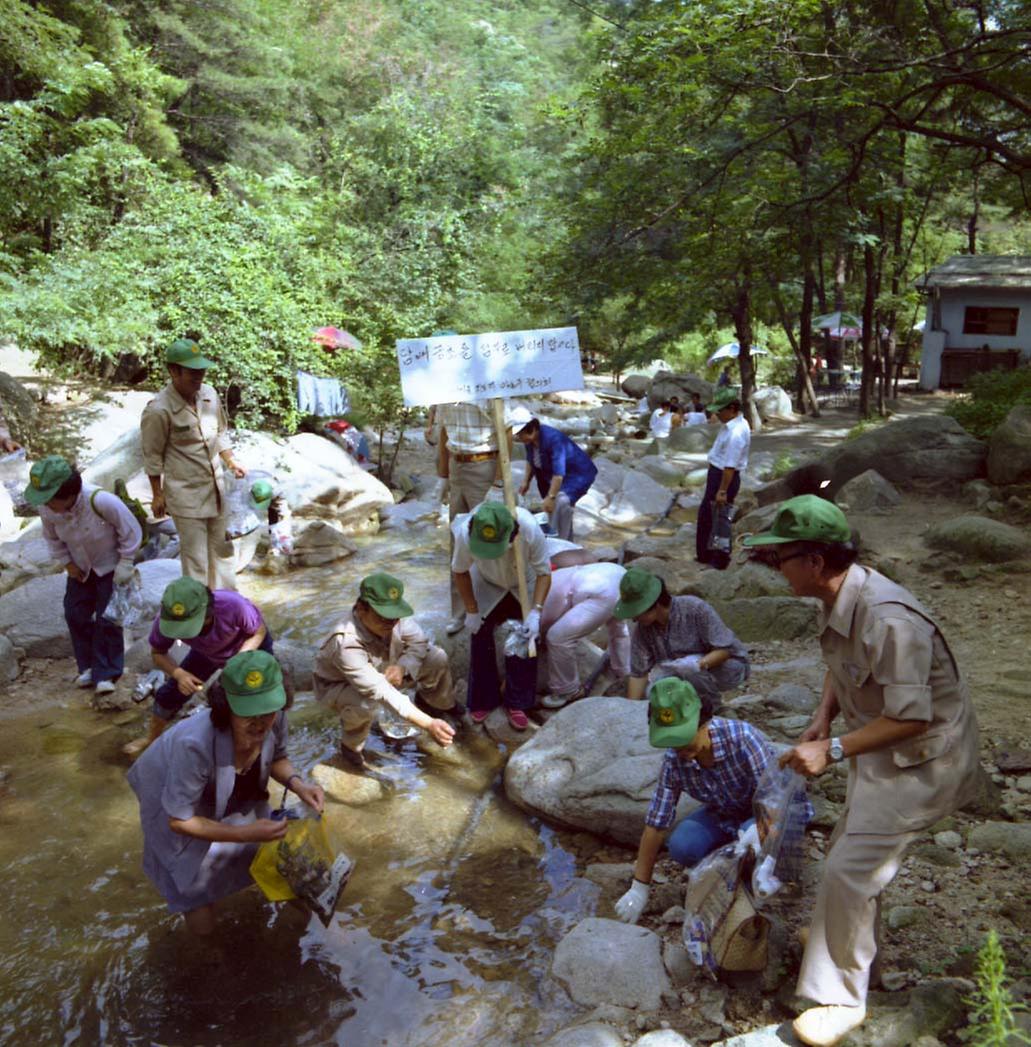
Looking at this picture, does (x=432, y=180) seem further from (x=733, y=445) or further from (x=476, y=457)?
(x=476, y=457)

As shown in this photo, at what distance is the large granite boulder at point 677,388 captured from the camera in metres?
25.8

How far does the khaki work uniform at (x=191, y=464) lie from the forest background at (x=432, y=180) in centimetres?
474

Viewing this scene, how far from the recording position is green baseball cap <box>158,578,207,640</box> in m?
4.52

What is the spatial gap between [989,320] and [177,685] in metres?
26.7

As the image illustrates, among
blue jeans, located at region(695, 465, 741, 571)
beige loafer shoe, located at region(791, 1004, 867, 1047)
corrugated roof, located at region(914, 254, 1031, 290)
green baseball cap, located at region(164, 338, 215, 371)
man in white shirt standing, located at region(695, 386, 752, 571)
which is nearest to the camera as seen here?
beige loafer shoe, located at region(791, 1004, 867, 1047)

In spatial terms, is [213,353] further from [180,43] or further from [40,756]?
[180,43]

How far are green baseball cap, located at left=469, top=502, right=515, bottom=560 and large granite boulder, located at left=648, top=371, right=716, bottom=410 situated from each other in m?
20.9

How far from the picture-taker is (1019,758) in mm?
4410

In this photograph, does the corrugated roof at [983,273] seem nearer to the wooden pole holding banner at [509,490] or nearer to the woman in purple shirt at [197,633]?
the wooden pole holding banner at [509,490]

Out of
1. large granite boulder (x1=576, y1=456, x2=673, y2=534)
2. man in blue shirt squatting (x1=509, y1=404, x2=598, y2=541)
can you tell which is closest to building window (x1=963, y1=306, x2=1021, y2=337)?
large granite boulder (x1=576, y1=456, x2=673, y2=534)

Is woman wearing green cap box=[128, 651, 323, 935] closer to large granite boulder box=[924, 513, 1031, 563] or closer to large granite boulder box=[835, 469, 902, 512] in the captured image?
large granite boulder box=[924, 513, 1031, 563]

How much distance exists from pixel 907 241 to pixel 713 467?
1007 inches

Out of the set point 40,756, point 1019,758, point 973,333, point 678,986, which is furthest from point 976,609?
point 973,333

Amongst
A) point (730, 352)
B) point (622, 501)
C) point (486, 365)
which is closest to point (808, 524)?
point (486, 365)
